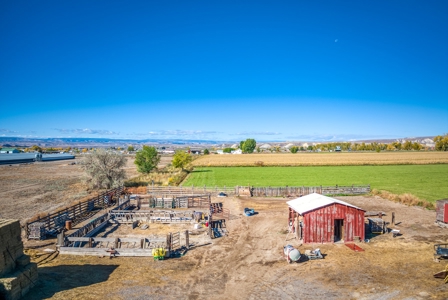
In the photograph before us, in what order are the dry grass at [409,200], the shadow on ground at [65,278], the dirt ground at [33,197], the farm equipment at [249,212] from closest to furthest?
1. the shadow on ground at [65,278]
2. the farm equipment at [249,212]
3. the dirt ground at [33,197]
4. the dry grass at [409,200]

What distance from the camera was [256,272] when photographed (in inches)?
617

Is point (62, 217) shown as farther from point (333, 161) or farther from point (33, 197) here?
point (333, 161)

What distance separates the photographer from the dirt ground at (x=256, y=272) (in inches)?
519

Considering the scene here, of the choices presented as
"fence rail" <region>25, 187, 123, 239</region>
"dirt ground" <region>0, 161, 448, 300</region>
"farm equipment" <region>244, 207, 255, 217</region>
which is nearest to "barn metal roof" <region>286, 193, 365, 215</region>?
"dirt ground" <region>0, 161, 448, 300</region>

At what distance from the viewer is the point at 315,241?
19.9 metres

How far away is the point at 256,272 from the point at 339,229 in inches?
331

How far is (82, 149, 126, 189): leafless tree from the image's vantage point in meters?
Answer: 39.9

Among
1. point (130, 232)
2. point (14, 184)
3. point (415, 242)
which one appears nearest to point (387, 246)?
point (415, 242)

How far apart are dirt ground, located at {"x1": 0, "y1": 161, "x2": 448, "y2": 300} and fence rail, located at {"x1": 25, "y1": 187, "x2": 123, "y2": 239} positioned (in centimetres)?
183

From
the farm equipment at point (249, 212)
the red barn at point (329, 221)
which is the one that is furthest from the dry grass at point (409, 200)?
the farm equipment at point (249, 212)

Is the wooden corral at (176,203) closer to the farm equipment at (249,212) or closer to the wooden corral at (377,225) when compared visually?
the farm equipment at (249,212)

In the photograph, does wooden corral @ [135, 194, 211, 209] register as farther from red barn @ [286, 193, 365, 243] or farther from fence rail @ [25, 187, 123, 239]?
red barn @ [286, 193, 365, 243]

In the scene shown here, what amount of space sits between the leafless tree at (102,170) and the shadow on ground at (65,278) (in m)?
24.7

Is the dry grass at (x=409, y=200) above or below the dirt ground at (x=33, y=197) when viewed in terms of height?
above
